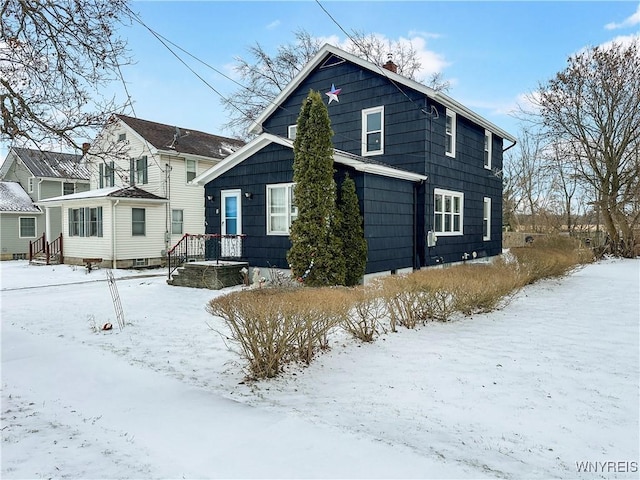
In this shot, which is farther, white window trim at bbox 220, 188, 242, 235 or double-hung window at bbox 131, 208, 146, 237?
double-hung window at bbox 131, 208, 146, 237

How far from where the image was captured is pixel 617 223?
22.6 meters

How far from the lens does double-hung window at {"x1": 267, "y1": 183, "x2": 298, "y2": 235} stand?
11.8 m

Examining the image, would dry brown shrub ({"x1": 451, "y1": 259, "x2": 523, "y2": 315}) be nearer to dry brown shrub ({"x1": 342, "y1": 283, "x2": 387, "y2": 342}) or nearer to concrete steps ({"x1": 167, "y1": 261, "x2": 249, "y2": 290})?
dry brown shrub ({"x1": 342, "y1": 283, "x2": 387, "y2": 342})

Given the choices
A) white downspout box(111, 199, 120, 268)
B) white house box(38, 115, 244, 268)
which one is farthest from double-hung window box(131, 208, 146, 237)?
white downspout box(111, 199, 120, 268)

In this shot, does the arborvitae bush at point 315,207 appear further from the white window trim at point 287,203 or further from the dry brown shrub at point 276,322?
the dry brown shrub at point 276,322

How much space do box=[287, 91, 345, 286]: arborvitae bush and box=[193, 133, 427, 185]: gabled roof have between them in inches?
32.8

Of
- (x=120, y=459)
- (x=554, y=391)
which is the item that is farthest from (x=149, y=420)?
(x=554, y=391)

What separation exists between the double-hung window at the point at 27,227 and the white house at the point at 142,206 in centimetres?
579

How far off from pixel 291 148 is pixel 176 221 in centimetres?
1143

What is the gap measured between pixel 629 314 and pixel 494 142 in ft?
38.7

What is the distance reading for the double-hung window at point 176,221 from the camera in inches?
813

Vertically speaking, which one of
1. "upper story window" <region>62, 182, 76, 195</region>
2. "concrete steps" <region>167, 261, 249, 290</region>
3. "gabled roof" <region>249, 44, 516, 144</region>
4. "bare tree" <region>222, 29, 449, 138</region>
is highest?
"bare tree" <region>222, 29, 449, 138</region>

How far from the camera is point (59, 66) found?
6.37 m

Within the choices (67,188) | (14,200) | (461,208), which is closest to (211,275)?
(461,208)
